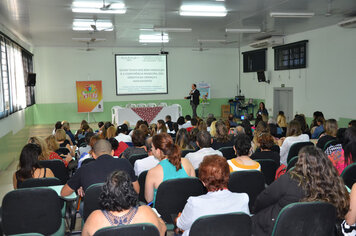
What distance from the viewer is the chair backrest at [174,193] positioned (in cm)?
274

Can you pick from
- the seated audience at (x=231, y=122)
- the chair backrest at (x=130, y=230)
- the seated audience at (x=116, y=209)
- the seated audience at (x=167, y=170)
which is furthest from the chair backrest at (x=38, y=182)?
the seated audience at (x=231, y=122)

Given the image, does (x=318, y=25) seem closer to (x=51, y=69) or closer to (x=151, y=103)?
(x=151, y=103)

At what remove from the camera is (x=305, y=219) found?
2.06 meters

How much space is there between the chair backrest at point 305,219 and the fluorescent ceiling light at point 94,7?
5978mm

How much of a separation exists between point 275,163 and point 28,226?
2723 mm

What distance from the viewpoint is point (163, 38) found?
41.2ft

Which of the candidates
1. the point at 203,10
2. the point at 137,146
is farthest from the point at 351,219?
the point at 203,10

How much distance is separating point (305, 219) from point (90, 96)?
44.8 ft

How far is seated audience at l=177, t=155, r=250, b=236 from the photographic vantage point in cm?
211

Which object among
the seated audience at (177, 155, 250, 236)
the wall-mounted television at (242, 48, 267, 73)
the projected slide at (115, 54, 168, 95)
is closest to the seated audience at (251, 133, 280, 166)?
the seated audience at (177, 155, 250, 236)

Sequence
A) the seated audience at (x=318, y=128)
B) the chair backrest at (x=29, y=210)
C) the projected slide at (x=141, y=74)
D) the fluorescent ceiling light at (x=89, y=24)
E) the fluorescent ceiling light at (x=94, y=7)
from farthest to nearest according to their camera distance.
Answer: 1. the projected slide at (x=141, y=74)
2. the fluorescent ceiling light at (x=89, y=24)
3. the fluorescent ceiling light at (x=94, y=7)
4. the seated audience at (x=318, y=128)
5. the chair backrest at (x=29, y=210)

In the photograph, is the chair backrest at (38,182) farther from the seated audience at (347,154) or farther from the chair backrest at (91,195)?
the seated audience at (347,154)

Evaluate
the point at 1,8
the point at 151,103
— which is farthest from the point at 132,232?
the point at 151,103

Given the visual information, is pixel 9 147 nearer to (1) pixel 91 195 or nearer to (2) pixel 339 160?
(1) pixel 91 195
